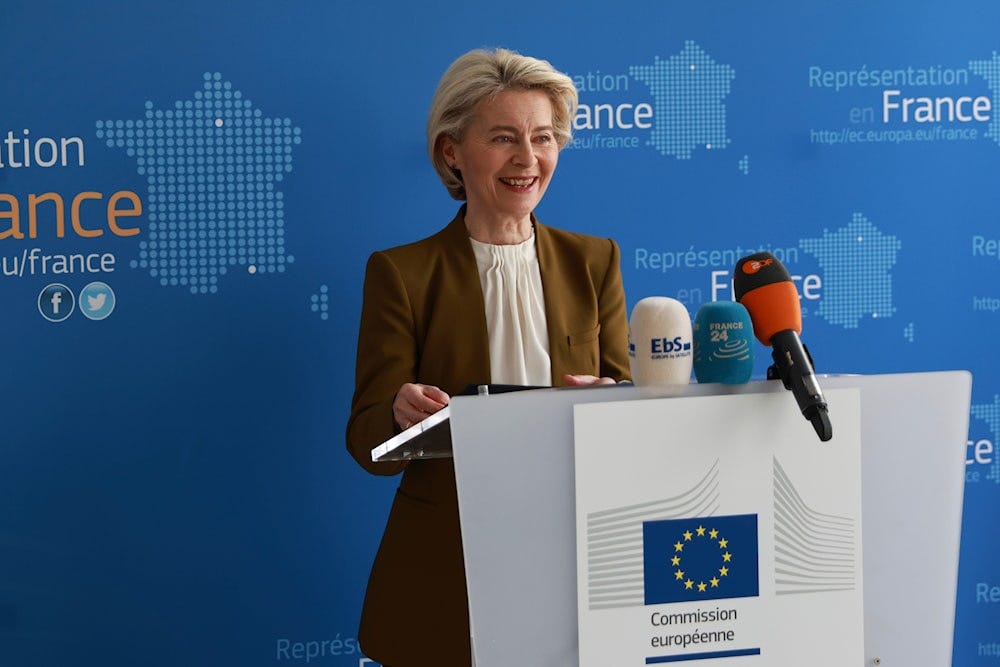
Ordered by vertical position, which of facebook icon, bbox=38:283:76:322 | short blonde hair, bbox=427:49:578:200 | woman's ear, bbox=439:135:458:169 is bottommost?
facebook icon, bbox=38:283:76:322

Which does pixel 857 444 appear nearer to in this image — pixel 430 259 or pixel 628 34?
pixel 430 259

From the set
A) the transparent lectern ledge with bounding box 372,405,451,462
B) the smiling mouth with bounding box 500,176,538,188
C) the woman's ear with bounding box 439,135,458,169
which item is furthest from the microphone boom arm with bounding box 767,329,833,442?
the woman's ear with bounding box 439,135,458,169

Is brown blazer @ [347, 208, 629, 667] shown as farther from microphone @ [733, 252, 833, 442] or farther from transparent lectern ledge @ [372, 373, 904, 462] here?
microphone @ [733, 252, 833, 442]

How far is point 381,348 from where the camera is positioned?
6.24ft

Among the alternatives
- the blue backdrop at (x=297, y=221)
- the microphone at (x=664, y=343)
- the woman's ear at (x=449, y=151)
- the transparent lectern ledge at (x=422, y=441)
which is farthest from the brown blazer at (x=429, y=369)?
the microphone at (x=664, y=343)

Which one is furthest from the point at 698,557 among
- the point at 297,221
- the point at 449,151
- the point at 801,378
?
the point at 297,221

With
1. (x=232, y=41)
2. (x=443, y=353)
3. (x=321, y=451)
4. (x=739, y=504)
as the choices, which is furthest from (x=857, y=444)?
(x=232, y=41)

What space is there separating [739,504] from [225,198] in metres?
1.52

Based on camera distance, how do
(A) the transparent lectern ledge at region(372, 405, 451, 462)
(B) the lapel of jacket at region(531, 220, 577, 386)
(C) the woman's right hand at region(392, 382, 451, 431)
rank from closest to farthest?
(A) the transparent lectern ledge at region(372, 405, 451, 462) → (C) the woman's right hand at region(392, 382, 451, 431) → (B) the lapel of jacket at region(531, 220, 577, 386)

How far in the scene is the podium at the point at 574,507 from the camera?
117 centimetres

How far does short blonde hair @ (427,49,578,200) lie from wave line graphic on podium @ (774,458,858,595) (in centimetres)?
101

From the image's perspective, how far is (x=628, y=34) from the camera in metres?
2.55

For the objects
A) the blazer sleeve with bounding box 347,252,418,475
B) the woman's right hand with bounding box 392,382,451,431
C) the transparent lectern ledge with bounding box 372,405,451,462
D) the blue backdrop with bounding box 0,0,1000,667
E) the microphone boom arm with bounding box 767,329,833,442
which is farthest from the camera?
the blue backdrop with bounding box 0,0,1000,667

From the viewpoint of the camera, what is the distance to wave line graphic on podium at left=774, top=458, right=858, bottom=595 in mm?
1230
